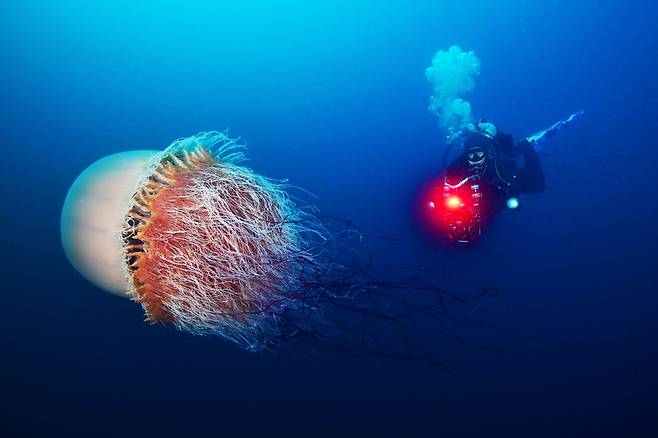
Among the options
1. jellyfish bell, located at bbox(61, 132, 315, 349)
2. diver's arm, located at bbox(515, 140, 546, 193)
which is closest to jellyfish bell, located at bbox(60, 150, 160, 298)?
jellyfish bell, located at bbox(61, 132, 315, 349)

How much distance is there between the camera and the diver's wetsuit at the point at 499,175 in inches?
212

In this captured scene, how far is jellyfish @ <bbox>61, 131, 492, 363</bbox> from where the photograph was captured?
9.04 ft

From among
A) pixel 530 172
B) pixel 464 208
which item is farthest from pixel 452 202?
pixel 530 172

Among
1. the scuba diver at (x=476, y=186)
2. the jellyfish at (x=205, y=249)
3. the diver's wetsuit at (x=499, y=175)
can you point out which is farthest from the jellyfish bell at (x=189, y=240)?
the diver's wetsuit at (x=499, y=175)

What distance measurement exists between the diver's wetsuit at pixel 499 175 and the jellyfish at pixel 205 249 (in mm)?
2910

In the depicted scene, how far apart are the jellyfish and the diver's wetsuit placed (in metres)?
2.91

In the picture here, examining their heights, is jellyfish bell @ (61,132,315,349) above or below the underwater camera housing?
below

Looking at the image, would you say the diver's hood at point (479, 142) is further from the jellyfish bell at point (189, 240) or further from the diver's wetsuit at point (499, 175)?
the jellyfish bell at point (189, 240)

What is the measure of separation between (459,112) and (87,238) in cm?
1156

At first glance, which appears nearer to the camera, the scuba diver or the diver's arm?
the scuba diver

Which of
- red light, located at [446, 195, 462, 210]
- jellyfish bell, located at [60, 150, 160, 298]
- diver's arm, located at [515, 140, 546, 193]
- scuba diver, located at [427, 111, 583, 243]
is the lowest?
jellyfish bell, located at [60, 150, 160, 298]

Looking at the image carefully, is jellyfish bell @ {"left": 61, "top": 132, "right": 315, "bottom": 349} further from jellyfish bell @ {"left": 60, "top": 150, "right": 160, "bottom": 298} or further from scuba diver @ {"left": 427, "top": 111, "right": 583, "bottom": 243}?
scuba diver @ {"left": 427, "top": 111, "right": 583, "bottom": 243}

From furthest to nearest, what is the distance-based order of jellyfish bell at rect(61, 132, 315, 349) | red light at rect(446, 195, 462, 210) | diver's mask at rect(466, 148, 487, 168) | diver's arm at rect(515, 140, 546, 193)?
1. diver's arm at rect(515, 140, 546, 193)
2. red light at rect(446, 195, 462, 210)
3. diver's mask at rect(466, 148, 487, 168)
4. jellyfish bell at rect(61, 132, 315, 349)

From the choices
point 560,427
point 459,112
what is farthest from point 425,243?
point 560,427
